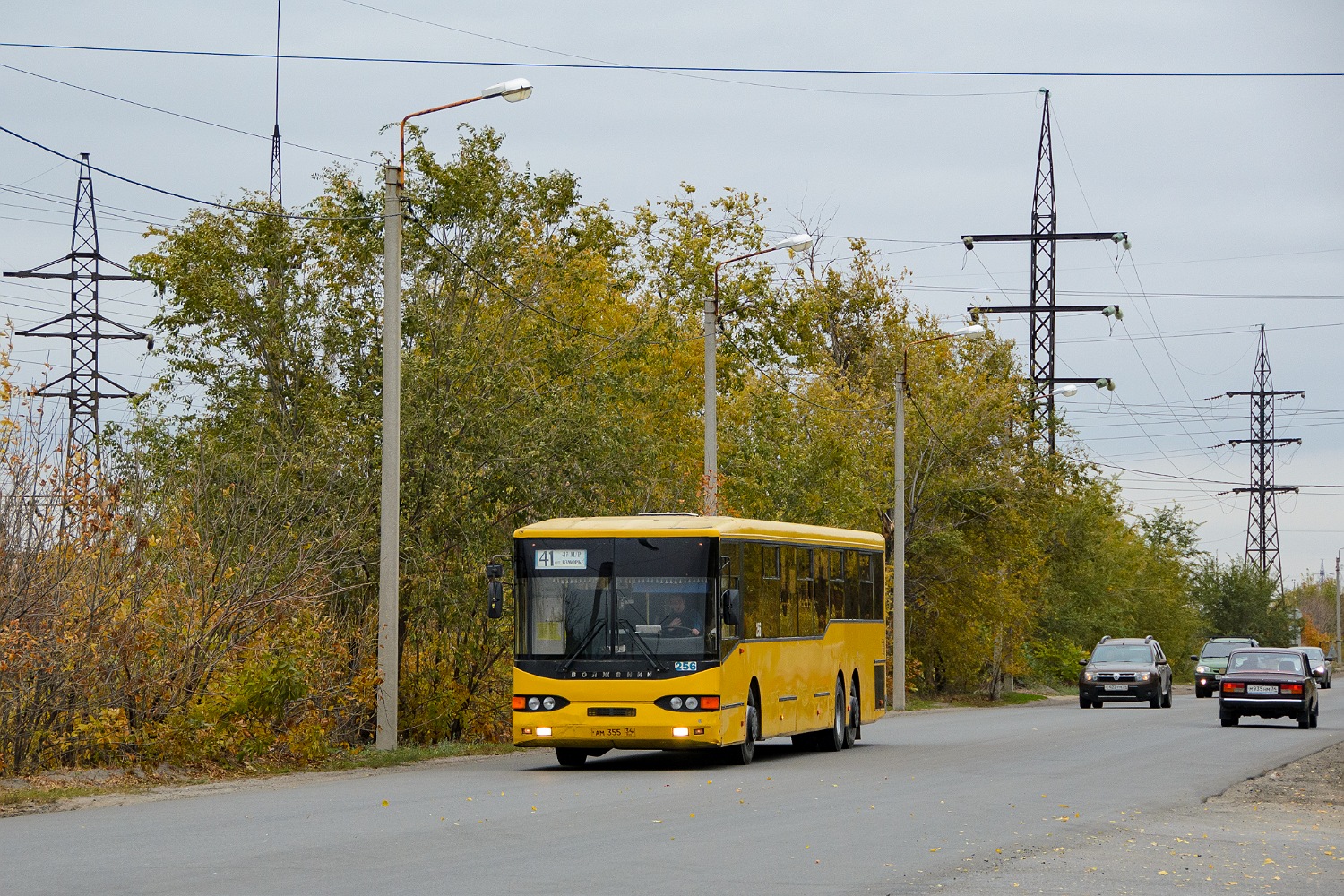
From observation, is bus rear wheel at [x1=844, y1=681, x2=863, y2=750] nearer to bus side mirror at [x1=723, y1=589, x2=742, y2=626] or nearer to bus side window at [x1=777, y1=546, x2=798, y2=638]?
bus side window at [x1=777, y1=546, x2=798, y2=638]

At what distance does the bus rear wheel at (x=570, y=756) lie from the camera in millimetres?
23125

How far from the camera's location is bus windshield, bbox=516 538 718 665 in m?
22.2

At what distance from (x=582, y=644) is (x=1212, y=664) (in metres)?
42.5

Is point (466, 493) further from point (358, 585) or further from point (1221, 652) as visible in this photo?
point (1221, 652)

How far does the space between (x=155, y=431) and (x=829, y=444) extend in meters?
19.6

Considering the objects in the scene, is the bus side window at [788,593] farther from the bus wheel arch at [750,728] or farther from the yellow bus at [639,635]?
the bus wheel arch at [750,728]

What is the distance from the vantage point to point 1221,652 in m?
62.1

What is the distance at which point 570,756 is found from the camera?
915 inches

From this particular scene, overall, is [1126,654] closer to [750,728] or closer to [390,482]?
[750,728]

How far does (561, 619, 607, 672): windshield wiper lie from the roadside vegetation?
9.77ft

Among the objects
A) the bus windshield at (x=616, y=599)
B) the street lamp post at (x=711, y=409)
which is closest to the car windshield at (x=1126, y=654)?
the street lamp post at (x=711, y=409)

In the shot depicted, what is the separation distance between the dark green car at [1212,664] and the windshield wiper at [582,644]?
3767 centimetres

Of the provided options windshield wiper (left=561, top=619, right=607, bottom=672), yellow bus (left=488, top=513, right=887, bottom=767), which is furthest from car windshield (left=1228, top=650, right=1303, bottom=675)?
windshield wiper (left=561, top=619, right=607, bottom=672)

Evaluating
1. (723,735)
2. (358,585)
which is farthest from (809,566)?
(358,585)
